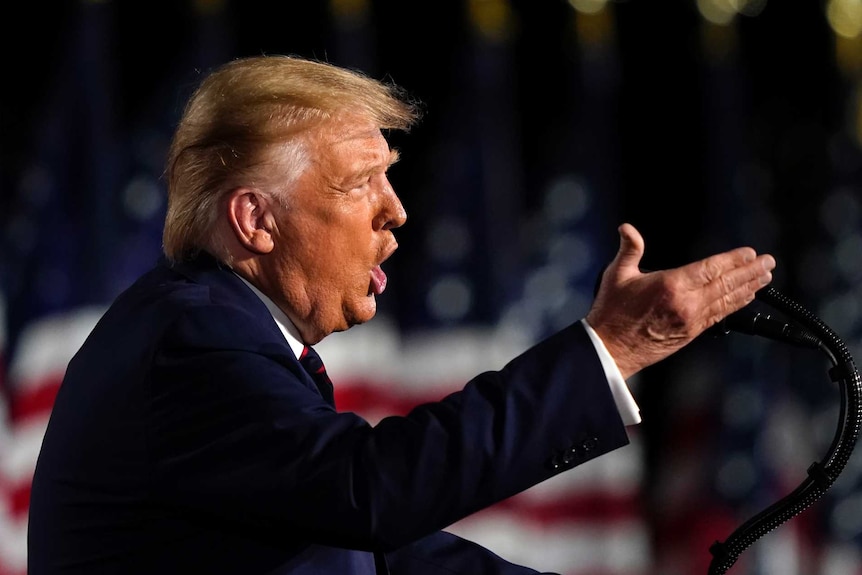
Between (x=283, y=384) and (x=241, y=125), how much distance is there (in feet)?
1.19

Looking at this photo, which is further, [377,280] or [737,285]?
[377,280]

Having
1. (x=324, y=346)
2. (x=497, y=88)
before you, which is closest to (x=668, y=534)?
(x=324, y=346)

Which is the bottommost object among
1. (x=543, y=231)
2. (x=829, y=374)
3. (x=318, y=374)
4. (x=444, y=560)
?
(x=444, y=560)

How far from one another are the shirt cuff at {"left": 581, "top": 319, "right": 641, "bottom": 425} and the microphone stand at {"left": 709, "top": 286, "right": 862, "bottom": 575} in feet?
0.63

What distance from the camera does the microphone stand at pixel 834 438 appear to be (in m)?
1.18

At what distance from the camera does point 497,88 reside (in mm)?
2938

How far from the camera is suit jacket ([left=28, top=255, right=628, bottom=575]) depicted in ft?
3.24

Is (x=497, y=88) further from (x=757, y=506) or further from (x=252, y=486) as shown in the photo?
(x=252, y=486)

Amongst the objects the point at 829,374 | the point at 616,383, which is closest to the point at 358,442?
the point at 616,383

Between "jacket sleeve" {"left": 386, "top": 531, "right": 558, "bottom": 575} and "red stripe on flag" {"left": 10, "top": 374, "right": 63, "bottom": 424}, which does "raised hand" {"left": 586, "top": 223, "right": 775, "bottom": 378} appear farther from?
"red stripe on flag" {"left": 10, "top": 374, "right": 63, "bottom": 424}

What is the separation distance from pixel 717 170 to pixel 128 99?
152 cm

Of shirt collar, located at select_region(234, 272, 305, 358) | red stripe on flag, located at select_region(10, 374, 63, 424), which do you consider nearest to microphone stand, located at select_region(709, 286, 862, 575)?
shirt collar, located at select_region(234, 272, 305, 358)

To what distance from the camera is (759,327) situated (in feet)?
3.78

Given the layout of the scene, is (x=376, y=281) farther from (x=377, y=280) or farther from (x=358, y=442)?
(x=358, y=442)
